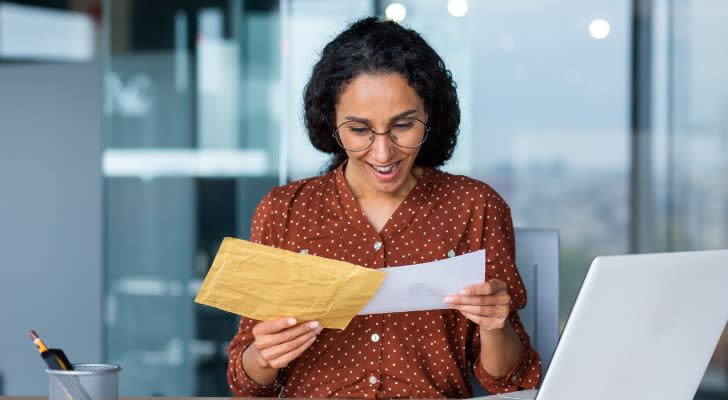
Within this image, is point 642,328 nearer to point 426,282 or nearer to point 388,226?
point 426,282

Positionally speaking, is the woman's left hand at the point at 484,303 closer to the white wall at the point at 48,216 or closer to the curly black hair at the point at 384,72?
the curly black hair at the point at 384,72

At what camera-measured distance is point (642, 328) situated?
131 centimetres

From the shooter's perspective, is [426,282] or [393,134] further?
[393,134]

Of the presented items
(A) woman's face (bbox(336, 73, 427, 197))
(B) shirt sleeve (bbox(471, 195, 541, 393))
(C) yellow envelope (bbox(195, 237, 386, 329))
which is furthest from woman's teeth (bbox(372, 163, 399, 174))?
(C) yellow envelope (bbox(195, 237, 386, 329))

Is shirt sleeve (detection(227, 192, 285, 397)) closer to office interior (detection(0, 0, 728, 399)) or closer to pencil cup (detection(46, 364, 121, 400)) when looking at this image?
pencil cup (detection(46, 364, 121, 400))

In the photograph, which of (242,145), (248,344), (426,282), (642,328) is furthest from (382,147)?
(242,145)

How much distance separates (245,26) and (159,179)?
0.77 meters

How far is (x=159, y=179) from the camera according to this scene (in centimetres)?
436

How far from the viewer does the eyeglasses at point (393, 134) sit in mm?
1886

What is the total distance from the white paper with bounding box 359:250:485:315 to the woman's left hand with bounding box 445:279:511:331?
1cm

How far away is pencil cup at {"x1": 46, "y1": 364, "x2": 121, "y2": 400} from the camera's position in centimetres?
130

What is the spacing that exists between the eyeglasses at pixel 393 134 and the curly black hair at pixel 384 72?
81 mm

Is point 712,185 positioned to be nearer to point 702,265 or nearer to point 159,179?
point 159,179

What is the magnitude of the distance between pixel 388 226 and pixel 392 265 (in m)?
0.08
